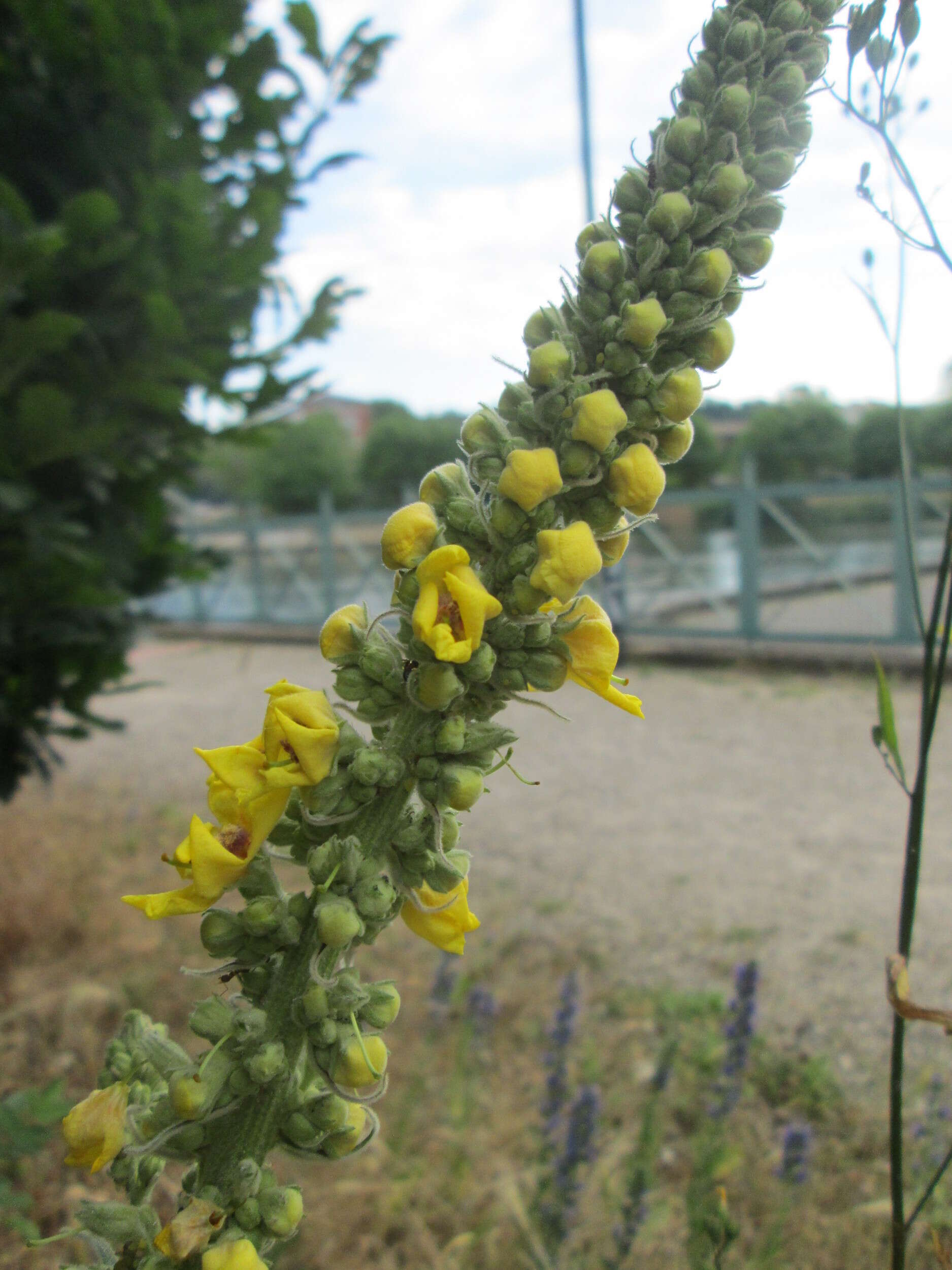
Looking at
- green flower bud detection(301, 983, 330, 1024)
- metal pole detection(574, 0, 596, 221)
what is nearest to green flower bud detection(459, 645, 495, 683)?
green flower bud detection(301, 983, 330, 1024)

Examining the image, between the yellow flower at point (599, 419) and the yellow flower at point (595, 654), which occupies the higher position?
the yellow flower at point (599, 419)

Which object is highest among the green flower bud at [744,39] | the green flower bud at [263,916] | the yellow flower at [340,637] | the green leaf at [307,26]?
the green leaf at [307,26]

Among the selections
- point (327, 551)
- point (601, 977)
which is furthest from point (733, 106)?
point (327, 551)

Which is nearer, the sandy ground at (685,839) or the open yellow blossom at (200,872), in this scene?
the open yellow blossom at (200,872)

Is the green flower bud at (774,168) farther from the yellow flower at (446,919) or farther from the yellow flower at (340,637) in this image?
the yellow flower at (446,919)

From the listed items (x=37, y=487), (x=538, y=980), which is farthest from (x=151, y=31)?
(x=538, y=980)

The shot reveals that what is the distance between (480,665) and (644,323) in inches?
15.2

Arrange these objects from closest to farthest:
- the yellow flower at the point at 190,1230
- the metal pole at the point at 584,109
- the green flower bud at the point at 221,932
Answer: the yellow flower at the point at 190,1230, the green flower bud at the point at 221,932, the metal pole at the point at 584,109

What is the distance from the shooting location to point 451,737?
3.06 ft

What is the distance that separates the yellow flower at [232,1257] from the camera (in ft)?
2.80

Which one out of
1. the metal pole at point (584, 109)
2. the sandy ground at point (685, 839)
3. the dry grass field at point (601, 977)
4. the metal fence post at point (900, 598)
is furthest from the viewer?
the metal fence post at point (900, 598)

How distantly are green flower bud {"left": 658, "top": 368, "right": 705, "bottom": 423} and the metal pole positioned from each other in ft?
24.9

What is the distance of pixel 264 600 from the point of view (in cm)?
1680

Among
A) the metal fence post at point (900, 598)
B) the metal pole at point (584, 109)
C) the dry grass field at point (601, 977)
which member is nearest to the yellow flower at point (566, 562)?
the dry grass field at point (601, 977)
